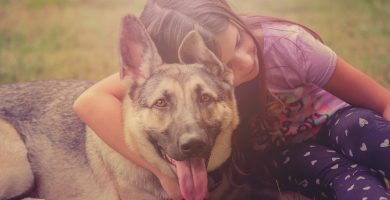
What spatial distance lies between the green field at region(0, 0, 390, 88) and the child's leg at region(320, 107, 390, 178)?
49.5 inches

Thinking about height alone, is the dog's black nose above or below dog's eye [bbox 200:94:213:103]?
below

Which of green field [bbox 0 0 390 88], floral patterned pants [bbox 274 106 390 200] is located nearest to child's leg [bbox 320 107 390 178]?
floral patterned pants [bbox 274 106 390 200]

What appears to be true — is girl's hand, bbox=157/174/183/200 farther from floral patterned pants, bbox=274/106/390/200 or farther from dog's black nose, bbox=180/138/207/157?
floral patterned pants, bbox=274/106/390/200

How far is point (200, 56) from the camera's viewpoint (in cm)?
229

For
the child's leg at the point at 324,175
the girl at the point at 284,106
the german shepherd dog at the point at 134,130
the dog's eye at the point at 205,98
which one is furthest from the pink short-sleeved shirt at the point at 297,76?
the dog's eye at the point at 205,98

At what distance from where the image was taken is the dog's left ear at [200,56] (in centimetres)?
221

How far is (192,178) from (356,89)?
100 cm

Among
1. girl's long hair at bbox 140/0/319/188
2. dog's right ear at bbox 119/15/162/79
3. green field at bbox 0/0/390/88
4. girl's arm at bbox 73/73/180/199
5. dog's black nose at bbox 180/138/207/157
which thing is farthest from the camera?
green field at bbox 0/0/390/88

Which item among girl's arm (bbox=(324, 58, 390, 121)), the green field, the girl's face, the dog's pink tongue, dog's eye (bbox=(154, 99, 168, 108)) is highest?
the girl's face

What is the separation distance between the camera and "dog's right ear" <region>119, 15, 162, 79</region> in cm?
221

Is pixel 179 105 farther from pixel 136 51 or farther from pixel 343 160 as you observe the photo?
pixel 343 160

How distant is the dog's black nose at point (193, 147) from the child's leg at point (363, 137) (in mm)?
822

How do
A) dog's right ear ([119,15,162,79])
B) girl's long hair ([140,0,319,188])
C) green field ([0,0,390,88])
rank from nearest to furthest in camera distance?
1. dog's right ear ([119,15,162,79])
2. girl's long hair ([140,0,319,188])
3. green field ([0,0,390,88])

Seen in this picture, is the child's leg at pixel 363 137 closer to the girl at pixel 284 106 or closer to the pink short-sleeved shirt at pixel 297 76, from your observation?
the girl at pixel 284 106
